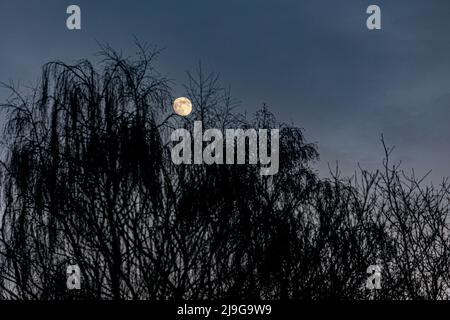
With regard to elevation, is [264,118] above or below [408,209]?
above

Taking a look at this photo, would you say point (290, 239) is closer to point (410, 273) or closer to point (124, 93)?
point (410, 273)

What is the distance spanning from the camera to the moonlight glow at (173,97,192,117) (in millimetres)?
9950

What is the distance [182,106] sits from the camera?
1017cm

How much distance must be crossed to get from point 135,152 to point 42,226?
1.69 metres

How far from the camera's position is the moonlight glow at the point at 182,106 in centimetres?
995

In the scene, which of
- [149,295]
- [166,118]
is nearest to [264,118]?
[166,118]

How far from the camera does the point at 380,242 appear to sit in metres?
10.8

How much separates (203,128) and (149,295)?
293 centimetres

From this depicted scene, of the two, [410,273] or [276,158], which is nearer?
[410,273]

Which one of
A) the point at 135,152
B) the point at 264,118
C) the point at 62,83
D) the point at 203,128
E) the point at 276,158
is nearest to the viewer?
the point at 135,152
